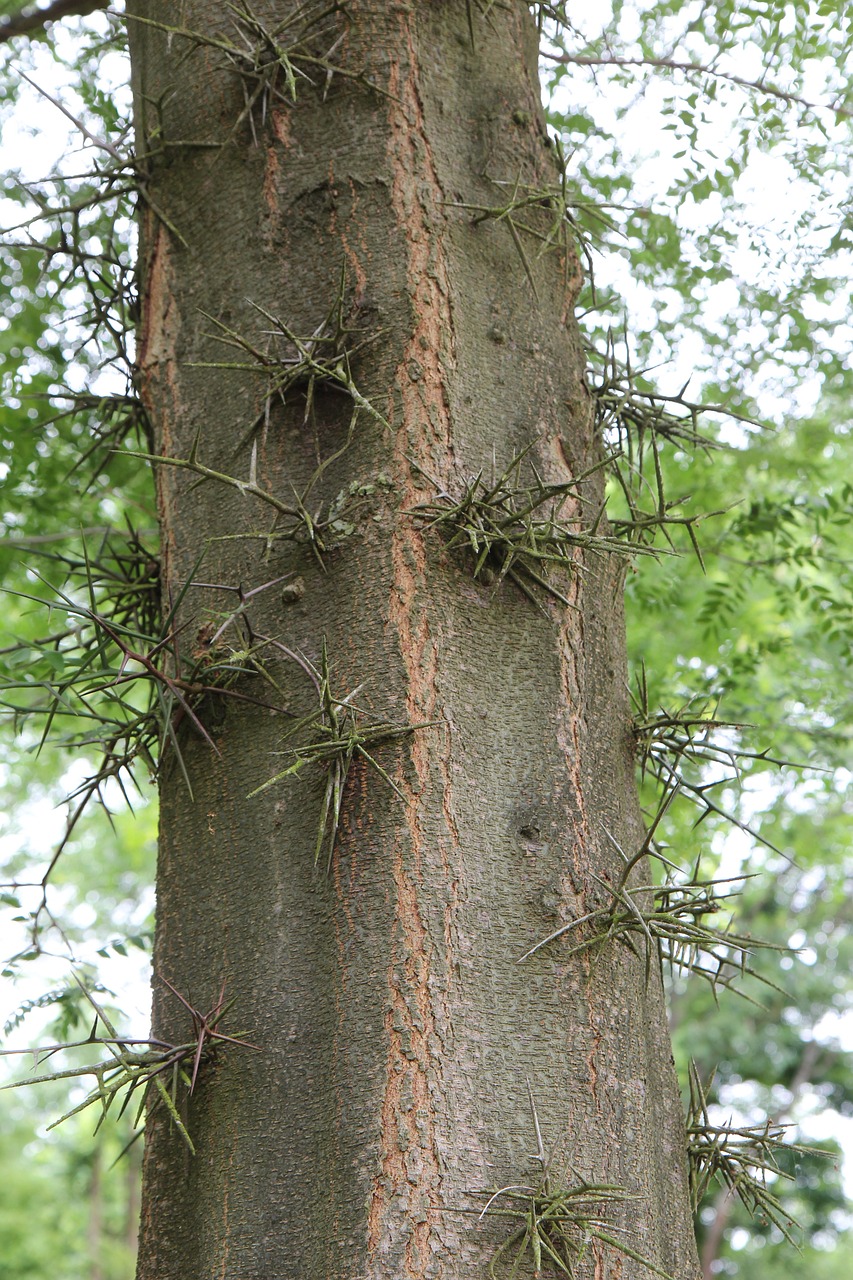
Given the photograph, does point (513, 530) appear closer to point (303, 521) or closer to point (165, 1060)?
point (303, 521)

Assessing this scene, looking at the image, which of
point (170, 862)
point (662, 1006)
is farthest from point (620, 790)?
point (170, 862)

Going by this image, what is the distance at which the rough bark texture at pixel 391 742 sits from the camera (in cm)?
156

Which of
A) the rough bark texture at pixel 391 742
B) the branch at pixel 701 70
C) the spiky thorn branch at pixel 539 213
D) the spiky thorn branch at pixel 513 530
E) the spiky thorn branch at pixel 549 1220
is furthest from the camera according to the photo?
the branch at pixel 701 70

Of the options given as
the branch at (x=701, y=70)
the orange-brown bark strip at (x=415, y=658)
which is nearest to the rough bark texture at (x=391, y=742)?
the orange-brown bark strip at (x=415, y=658)

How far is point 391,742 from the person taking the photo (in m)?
1.71

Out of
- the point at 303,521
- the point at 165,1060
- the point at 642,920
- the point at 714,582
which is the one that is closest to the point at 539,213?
the point at 303,521

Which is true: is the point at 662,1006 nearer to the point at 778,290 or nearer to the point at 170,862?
the point at 170,862

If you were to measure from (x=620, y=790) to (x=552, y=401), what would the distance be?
73 cm

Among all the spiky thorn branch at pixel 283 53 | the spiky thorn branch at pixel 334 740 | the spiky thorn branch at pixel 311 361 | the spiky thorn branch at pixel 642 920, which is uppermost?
the spiky thorn branch at pixel 283 53

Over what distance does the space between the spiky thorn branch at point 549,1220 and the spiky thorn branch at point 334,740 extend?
1.67 ft

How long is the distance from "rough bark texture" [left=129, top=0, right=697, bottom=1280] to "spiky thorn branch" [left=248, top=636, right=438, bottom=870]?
0.02 m

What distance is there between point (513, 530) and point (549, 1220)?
1007 millimetres

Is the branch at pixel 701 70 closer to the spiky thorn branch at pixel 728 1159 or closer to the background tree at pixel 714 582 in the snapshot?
the background tree at pixel 714 582

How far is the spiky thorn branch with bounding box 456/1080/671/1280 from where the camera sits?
1438 mm
